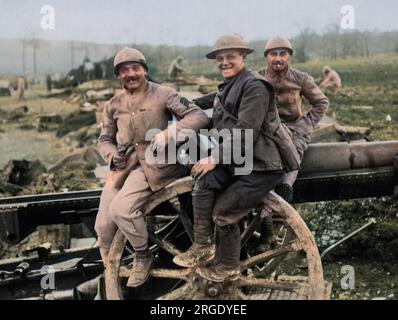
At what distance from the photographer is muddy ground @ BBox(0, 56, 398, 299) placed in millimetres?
5586

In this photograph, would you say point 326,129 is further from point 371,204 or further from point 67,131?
point 67,131

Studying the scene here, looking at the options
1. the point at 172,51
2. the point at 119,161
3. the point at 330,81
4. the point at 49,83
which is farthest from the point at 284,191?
the point at 49,83

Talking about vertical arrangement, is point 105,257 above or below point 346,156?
below

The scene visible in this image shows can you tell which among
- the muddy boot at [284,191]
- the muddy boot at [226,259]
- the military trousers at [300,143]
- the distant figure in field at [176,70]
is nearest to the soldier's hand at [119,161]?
the muddy boot at [226,259]

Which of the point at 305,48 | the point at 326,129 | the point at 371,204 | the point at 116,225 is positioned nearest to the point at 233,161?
the point at 116,225

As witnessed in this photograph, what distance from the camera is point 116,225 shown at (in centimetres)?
377

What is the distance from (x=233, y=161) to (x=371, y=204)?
13.8ft

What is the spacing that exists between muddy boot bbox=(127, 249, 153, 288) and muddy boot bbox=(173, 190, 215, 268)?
20 centimetres

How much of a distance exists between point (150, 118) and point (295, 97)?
1.27 meters

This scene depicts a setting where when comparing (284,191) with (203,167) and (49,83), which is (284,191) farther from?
(49,83)

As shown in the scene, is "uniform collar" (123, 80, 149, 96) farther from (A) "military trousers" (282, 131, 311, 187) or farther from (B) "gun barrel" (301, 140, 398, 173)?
(B) "gun barrel" (301, 140, 398, 173)

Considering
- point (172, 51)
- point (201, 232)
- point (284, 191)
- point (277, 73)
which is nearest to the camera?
point (201, 232)

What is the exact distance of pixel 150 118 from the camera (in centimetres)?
365

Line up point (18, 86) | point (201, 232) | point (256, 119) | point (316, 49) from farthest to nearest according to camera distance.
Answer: point (18, 86)
point (316, 49)
point (201, 232)
point (256, 119)
